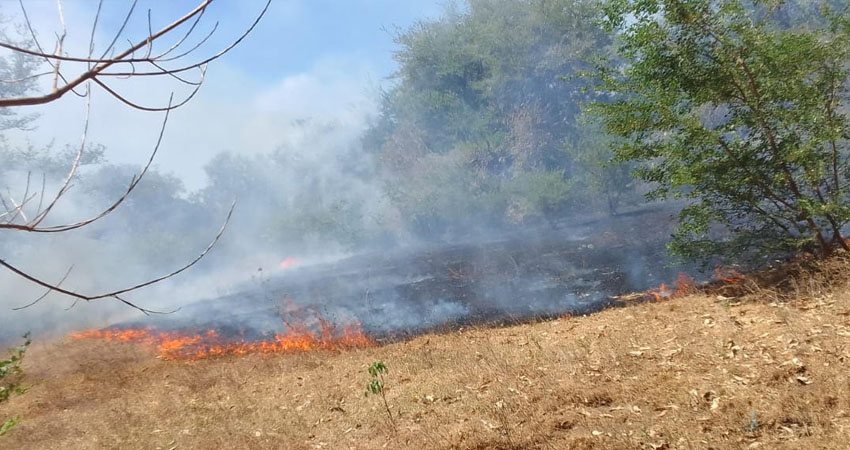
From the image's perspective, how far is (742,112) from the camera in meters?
8.86

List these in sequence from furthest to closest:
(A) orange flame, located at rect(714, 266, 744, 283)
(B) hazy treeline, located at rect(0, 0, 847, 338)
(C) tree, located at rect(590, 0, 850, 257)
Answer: (B) hazy treeline, located at rect(0, 0, 847, 338), (A) orange flame, located at rect(714, 266, 744, 283), (C) tree, located at rect(590, 0, 850, 257)

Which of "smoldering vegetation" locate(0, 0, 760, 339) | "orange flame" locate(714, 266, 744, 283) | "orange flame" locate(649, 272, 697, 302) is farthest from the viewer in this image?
"smoldering vegetation" locate(0, 0, 760, 339)

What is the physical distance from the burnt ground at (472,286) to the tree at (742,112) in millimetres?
2971

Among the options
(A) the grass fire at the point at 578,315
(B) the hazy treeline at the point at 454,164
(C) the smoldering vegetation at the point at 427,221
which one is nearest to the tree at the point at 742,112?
(A) the grass fire at the point at 578,315

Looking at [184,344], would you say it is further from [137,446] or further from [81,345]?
[137,446]

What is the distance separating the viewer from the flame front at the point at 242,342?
13547 millimetres

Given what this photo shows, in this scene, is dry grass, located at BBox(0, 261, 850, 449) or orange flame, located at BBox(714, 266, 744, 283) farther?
orange flame, located at BBox(714, 266, 744, 283)

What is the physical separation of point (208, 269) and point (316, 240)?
10.2 metres


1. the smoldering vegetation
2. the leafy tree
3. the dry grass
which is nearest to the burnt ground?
the smoldering vegetation

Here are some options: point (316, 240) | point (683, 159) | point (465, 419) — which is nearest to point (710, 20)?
point (683, 159)

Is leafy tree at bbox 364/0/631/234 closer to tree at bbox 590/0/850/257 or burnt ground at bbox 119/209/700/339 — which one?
burnt ground at bbox 119/209/700/339

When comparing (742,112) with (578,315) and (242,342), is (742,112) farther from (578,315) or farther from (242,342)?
(242,342)

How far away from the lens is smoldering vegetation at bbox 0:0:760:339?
18219mm

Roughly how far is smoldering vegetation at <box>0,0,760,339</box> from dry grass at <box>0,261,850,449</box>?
4.23m
